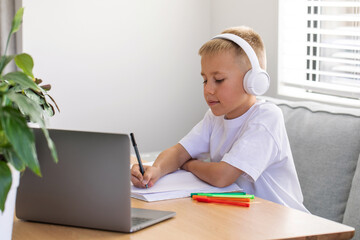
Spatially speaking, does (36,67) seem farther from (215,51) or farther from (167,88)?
(215,51)

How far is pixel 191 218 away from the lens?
4.21 feet

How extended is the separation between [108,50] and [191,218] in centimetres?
168

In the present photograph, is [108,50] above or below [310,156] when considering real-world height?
above

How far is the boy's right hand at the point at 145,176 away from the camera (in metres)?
1.53

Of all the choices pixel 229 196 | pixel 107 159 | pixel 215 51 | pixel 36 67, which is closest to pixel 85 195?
pixel 107 159

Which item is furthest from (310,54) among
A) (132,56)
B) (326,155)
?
(132,56)

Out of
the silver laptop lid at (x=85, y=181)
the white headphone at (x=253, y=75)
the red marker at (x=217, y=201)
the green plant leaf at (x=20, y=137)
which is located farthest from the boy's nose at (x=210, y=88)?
the green plant leaf at (x=20, y=137)

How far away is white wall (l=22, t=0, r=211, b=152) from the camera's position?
2662 mm

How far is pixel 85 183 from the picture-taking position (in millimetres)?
1188

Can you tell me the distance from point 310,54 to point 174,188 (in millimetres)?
1330

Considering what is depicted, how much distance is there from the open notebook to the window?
3.27ft

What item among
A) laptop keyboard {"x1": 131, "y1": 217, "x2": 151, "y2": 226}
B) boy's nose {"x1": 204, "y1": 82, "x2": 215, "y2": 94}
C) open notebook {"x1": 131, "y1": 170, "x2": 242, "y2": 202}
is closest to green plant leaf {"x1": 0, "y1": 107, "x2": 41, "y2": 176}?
laptop keyboard {"x1": 131, "y1": 217, "x2": 151, "y2": 226}

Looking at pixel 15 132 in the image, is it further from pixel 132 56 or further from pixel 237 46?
pixel 132 56

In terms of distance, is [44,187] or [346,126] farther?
[346,126]
